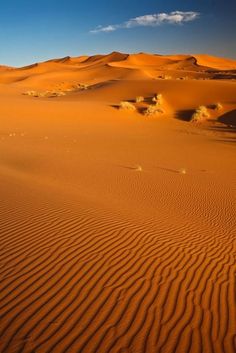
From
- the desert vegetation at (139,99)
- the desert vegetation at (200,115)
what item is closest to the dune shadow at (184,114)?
the desert vegetation at (200,115)

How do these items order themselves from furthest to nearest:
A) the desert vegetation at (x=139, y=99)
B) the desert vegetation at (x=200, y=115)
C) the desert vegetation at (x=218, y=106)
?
the desert vegetation at (x=139, y=99) → the desert vegetation at (x=218, y=106) → the desert vegetation at (x=200, y=115)

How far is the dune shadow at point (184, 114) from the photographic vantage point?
29.9m

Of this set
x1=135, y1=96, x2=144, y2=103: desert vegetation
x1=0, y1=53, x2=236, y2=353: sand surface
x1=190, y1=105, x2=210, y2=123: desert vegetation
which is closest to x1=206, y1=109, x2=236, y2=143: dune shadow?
x1=190, y1=105, x2=210, y2=123: desert vegetation

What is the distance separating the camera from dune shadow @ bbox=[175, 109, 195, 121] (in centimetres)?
2991

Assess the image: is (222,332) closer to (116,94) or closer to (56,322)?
(56,322)

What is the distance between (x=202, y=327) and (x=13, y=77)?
78.8m

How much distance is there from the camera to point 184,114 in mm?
30781

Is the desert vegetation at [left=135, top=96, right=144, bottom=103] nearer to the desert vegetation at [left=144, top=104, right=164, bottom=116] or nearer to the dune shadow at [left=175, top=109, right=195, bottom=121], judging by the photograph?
the desert vegetation at [left=144, top=104, right=164, bottom=116]

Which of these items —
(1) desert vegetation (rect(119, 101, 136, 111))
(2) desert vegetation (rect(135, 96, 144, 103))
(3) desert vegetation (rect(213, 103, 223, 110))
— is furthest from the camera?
(2) desert vegetation (rect(135, 96, 144, 103))

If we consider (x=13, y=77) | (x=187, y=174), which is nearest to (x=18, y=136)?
(x=187, y=174)

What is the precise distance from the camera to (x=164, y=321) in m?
4.42

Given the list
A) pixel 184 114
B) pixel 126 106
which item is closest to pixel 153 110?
pixel 126 106

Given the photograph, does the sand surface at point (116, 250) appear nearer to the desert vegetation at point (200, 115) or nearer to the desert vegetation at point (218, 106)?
the desert vegetation at point (200, 115)

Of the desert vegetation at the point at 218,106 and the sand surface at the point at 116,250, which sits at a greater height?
the desert vegetation at the point at 218,106
